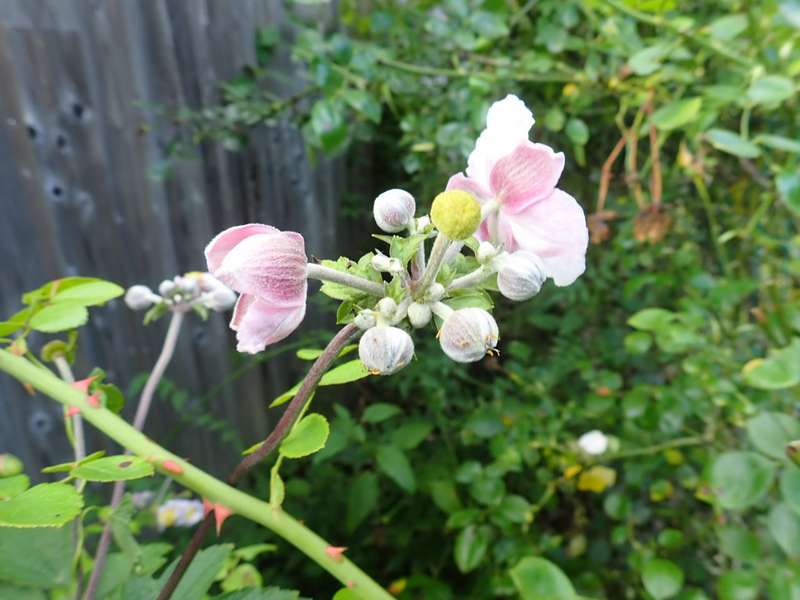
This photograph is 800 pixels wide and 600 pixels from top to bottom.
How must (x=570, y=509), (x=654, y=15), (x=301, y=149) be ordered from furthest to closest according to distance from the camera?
(x=301, y=149) < (x=570, y=509) < (x=654, y=15)

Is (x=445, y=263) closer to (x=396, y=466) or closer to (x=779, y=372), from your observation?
(x=779, y=372)

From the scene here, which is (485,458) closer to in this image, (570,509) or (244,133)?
(570,509)

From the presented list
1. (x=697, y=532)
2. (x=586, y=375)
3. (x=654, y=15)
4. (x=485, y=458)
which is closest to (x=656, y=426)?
(x=586, y=375)

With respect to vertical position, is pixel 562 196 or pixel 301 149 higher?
pixel 562 196

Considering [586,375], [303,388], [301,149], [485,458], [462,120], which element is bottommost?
[485,458]

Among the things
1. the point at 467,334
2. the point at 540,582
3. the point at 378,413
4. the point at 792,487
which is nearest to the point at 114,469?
the point at 467,334

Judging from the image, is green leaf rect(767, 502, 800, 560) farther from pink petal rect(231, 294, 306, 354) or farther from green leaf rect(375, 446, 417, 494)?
green leaf rect(375, 446, 417, 494)
